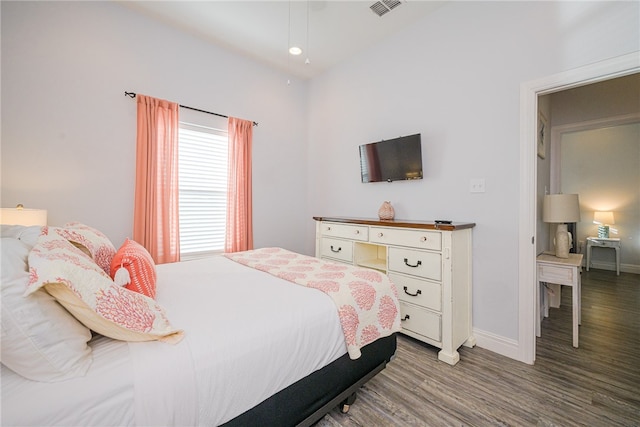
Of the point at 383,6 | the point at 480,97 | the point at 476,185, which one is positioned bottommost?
the point at 476,185

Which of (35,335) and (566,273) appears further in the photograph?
(566,273)

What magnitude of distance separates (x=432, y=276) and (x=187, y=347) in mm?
1840

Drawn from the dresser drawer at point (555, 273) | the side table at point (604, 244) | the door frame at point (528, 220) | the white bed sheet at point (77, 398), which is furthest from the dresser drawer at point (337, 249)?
the side table at point (604, 244)

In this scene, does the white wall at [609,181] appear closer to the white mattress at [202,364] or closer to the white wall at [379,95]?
the white wall at [379,95]

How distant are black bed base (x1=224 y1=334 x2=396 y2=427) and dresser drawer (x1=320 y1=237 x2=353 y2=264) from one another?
1171 mm

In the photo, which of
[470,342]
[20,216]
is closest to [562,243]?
[470,342]

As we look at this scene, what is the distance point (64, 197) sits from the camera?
2.41 metres

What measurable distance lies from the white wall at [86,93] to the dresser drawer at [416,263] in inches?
105

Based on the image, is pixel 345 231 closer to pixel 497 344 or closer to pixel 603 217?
pixel 497 344

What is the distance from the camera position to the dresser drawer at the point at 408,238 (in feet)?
7.04

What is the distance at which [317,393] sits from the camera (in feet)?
4.34

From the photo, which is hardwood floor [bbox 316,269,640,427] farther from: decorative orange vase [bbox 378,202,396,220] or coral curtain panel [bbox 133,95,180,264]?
coral curtain panel [bbox 133,95,180,264]

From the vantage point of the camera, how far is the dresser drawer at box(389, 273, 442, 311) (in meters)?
2.15

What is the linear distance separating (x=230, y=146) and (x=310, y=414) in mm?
2958
